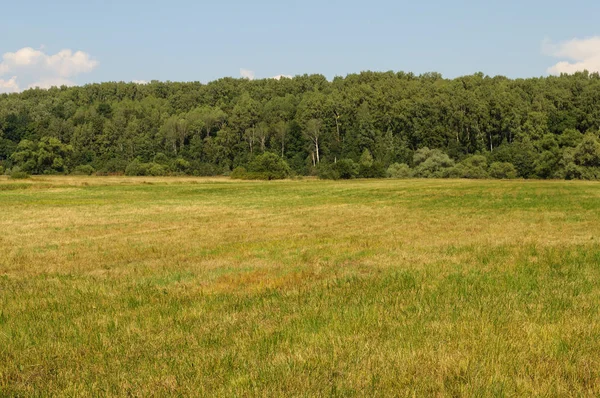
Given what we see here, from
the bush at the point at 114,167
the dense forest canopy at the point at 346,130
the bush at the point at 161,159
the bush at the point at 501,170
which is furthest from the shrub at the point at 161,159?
the bush at the point at 501,170

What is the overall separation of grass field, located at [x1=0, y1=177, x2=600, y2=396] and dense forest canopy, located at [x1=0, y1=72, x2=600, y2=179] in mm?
89819

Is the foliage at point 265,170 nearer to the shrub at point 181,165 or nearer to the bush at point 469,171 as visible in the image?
the shrub at point 181,165

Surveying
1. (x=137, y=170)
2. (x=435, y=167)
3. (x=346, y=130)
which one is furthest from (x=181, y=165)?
(x=435, y=167)

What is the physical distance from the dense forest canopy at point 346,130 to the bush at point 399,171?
0.36 m

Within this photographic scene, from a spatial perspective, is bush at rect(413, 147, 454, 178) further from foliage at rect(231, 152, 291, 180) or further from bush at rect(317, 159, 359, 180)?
foliage at rect(231, 152, 291, 180)

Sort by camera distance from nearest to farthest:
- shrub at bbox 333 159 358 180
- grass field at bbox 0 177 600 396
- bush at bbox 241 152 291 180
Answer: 1. grass field at bbox 0 177 600 396
2. shrub at bbox 333 159 358 180
3. bush at bbox 241 152 291 180

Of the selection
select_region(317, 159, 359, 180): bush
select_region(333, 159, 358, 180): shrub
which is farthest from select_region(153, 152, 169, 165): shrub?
select_region(333, 159, 358, 180): shrub

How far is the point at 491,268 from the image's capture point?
1122cm

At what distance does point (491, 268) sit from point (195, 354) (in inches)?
308

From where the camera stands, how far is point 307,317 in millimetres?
7605

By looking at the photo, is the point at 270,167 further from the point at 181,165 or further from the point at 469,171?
the point at 469,171

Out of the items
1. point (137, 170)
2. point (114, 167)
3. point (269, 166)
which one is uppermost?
point (114, 167)

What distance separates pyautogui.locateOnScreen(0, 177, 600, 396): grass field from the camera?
5387mm

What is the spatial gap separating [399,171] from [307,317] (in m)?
107
